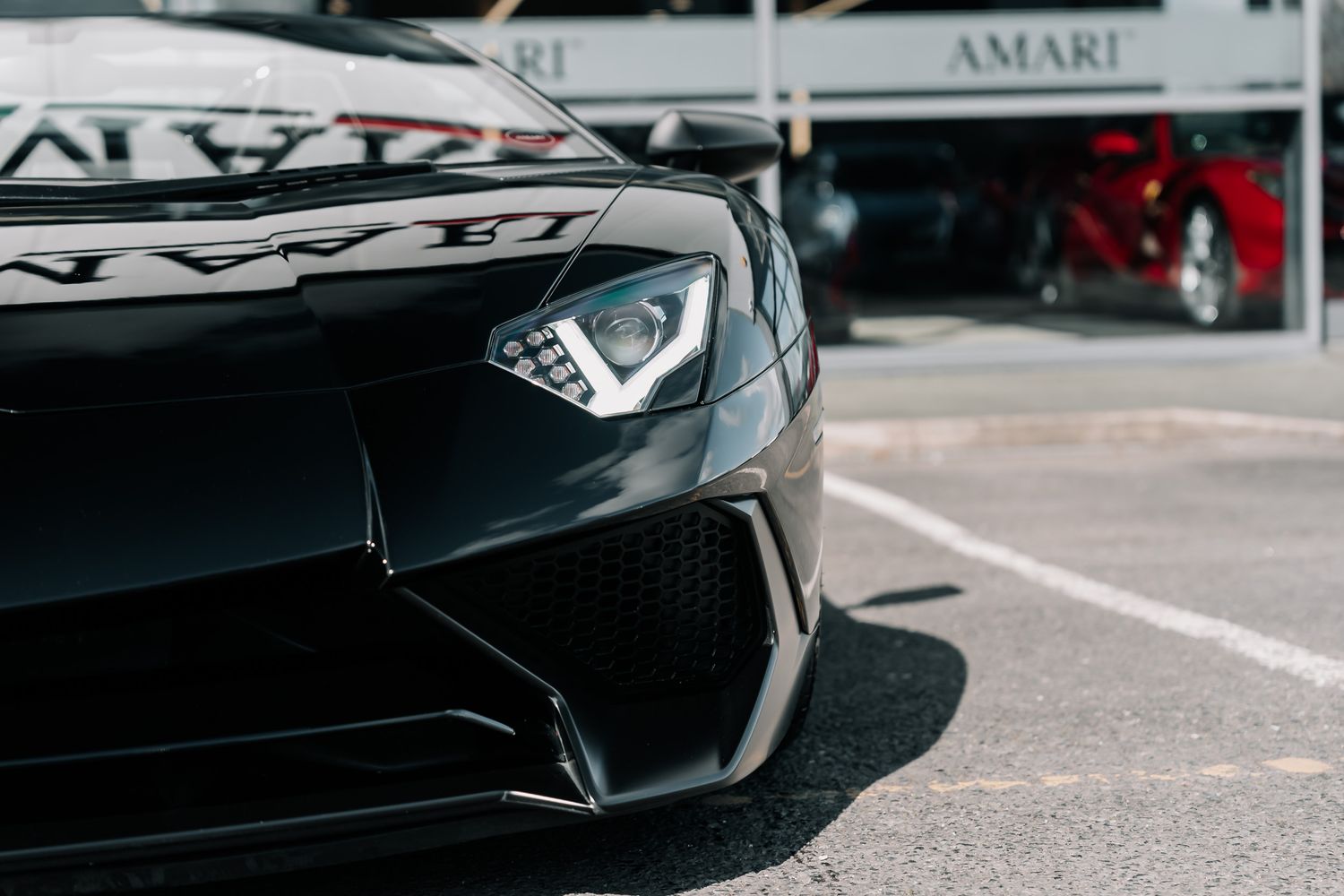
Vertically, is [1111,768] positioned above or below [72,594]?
below

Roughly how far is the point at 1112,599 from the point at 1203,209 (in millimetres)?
6601

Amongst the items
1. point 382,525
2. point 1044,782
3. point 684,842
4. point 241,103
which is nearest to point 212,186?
point 241,103

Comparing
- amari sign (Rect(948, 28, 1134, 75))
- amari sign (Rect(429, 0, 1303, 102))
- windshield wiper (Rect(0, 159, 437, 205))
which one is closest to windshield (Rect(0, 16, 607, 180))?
windshield wiper (Rect(0, 159, 437, 205))

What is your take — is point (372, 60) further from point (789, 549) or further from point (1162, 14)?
point (1162, 14)

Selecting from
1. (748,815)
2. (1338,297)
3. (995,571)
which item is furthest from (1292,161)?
(748,815)

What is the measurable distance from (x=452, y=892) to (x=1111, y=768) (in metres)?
1.12

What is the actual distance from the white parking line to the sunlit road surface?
0.01 m

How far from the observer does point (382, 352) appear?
1941 mm

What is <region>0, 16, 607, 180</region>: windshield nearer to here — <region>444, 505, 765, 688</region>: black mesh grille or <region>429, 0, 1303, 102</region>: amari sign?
<region>444, 505, 765, 688</region>: black mesh grille

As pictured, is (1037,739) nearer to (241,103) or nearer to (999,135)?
(241,103)

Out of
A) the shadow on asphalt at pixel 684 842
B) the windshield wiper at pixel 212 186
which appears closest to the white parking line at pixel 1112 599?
the shadow on asphalt at pixel 684 842

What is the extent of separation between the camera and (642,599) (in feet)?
6.30

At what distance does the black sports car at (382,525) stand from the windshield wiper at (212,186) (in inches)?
4.1

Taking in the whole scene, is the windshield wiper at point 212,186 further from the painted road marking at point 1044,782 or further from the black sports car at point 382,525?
the painted road marking at point 1044,782
